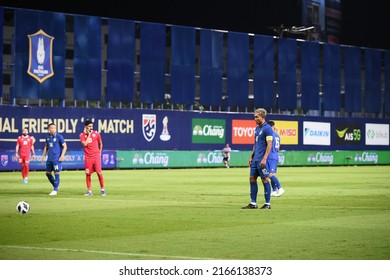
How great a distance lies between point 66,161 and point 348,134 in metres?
32.0

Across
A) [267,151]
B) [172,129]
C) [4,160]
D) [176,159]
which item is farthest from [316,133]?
[267,151]

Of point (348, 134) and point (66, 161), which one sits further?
point (348, 134)

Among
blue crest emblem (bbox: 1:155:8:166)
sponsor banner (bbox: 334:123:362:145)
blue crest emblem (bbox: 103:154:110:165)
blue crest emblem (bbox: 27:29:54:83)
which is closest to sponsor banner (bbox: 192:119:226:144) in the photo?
blue crest emblem (bbox: 103:154:110:165)

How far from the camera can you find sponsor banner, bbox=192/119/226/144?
219ft

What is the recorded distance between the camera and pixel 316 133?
250 ft

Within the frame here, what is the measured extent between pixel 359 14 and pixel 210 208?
233 feet

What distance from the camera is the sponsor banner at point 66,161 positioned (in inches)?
2104

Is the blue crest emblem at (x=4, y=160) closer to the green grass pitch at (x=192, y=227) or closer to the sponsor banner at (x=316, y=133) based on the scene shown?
the green grass pitch at (x=192, y=227)

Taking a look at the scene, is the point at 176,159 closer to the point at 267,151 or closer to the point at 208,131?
the point at 208,131

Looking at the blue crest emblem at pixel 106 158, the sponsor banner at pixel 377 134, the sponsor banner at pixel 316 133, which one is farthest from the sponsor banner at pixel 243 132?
the sponsor banner at pixel 377 134

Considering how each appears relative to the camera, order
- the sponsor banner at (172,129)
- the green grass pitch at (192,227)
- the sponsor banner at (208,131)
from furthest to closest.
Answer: the sponsor banner at (208,131) → the sponsor banner at (172,129) → the green grass pitch at (192,227)

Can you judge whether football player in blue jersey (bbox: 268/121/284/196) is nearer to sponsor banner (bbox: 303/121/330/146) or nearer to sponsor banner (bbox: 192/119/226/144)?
sponsor banner (bbox: 192/119/226/144)

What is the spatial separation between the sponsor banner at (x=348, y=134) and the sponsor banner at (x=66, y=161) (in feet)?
85.6

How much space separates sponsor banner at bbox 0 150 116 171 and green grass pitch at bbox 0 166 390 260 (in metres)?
24.9
